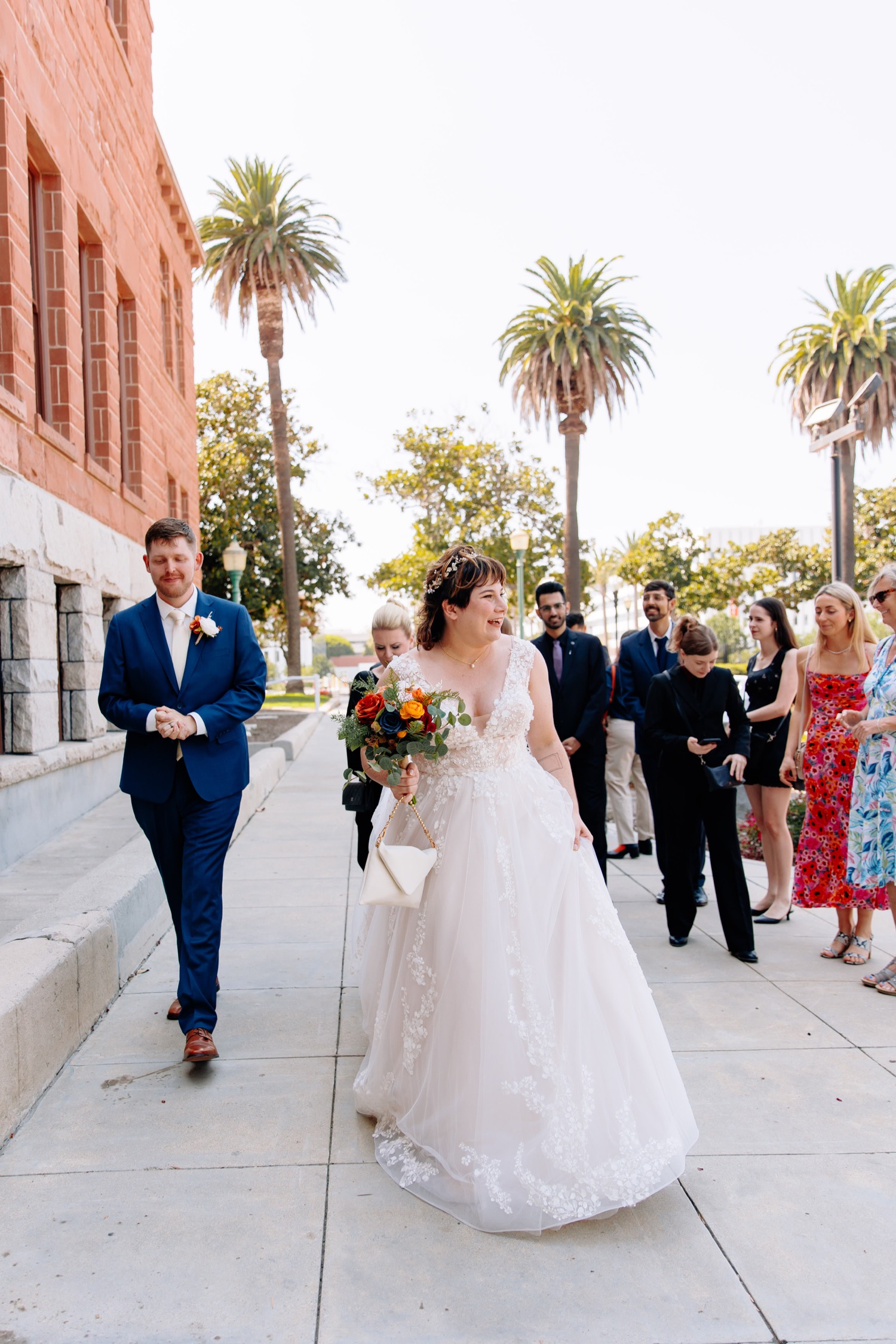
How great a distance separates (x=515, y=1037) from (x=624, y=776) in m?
5.75

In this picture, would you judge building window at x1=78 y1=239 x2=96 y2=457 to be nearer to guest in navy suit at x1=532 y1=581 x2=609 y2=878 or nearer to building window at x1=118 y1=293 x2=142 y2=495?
building window at x1=118 y1=293 x2=142 y2=495

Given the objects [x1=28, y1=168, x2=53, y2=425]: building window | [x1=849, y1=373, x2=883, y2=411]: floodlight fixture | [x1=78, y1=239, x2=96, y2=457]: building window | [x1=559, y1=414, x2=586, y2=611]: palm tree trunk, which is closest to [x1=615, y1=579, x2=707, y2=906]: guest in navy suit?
[x1=849, y1=373, x2=883, y2=411]: floodlight fixture

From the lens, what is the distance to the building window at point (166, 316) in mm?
15977

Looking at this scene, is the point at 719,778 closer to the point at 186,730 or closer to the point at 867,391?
the point at 186,730

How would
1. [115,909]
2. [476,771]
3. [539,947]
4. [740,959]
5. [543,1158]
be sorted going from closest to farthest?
[543,1158], [539,947], [476,771], [115,909], [740,959]

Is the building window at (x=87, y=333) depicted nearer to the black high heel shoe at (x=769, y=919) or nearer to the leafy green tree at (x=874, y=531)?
the black high heel shoe at (x=769, y=919)

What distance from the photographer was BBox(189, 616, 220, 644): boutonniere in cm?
464

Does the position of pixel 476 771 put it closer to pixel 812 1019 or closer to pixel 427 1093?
pixel 427 1093

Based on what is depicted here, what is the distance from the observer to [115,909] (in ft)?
17.7

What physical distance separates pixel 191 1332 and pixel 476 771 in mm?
1974

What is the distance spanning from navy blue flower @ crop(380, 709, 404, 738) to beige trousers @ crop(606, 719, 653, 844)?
5.49 metres

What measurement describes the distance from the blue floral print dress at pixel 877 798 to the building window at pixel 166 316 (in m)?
12.9

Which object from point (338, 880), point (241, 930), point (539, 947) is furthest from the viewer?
point (338, 880)

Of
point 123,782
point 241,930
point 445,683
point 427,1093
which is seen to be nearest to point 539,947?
point 427,1093
